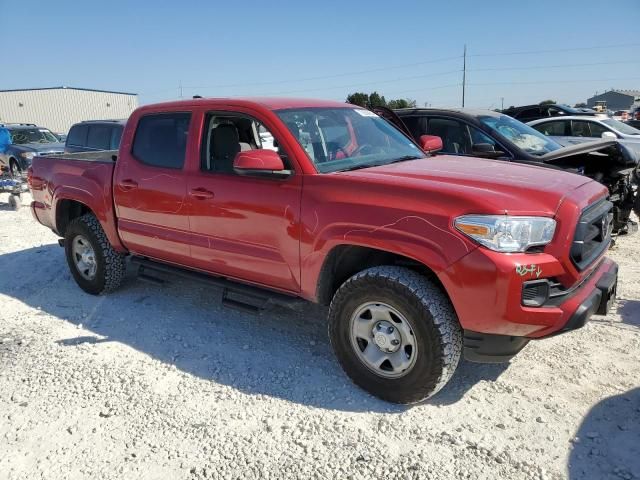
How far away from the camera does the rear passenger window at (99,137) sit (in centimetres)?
1141

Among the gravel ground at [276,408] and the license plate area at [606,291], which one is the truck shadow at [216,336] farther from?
the license plate area at [606,291]

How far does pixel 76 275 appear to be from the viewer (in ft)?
17.9

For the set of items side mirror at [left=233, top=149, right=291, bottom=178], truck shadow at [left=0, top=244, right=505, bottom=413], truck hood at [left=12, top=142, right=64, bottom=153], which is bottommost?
truck shadow at [left=0, top=244, right=505, bottom=413]

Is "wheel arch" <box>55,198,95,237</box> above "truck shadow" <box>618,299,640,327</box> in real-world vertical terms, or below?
above

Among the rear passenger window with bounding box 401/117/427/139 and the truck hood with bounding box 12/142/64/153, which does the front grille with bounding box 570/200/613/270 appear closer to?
the rear passenger window with bounding box 401/117/427/139

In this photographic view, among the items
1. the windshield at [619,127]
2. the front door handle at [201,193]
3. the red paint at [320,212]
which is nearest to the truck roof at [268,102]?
the red paint at [320,212]

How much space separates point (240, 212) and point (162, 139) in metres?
1.29

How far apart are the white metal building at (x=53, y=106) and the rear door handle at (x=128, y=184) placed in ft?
161

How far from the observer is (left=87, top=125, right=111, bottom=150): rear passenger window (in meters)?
11.4

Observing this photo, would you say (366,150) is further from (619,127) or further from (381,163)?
(619,127)

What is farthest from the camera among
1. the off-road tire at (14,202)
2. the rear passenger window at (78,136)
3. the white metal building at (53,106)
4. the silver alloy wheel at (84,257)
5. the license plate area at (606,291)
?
the white metal building at (53,106)

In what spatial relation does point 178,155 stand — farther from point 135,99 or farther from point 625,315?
point 135,99

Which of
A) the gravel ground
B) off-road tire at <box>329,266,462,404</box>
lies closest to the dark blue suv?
the gravel ground

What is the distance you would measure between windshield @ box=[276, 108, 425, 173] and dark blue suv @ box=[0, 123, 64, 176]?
1257 centimetres
